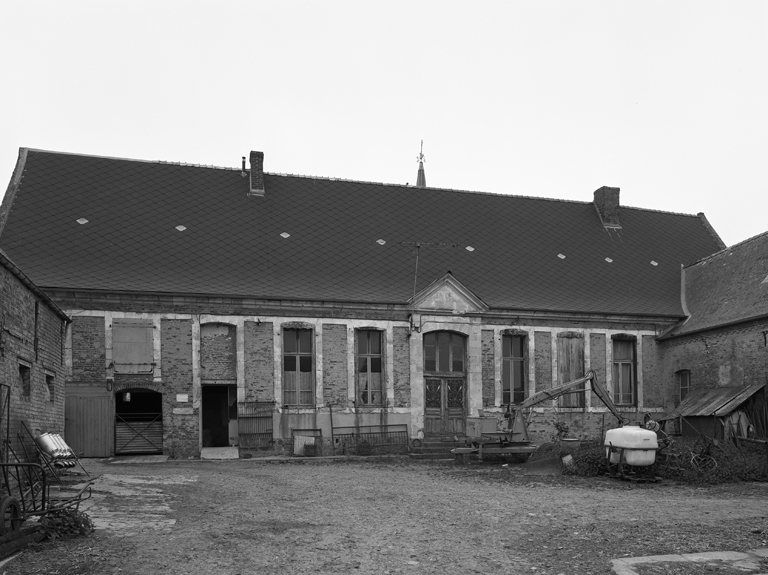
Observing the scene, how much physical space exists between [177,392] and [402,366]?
6.71 meters

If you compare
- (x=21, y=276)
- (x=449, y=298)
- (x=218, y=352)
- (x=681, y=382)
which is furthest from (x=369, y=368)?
(x=21, y=276)

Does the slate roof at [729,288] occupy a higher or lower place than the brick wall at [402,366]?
higher

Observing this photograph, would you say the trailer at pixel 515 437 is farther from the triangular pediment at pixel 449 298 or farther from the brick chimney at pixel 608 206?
the brick chimney at pixel 608 206

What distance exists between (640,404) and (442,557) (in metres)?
20.7

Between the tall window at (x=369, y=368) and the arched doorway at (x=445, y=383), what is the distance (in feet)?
5.06

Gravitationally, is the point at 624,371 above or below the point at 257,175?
below

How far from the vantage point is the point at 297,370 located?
24.8 m

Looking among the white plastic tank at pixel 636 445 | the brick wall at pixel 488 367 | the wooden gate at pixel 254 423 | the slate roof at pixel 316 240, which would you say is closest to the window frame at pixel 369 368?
the slate roof at pixel 316 240

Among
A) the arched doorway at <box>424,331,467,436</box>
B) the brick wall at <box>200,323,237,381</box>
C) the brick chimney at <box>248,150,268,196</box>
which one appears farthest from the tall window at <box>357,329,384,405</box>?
the brick chimney at <box>248,150,268,196</box>

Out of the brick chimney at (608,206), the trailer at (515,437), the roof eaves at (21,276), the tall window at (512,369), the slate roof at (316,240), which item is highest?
the brick chimney at (608,206)

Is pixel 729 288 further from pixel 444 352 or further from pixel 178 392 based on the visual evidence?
pixel 178 392

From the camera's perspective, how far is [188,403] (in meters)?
23.4

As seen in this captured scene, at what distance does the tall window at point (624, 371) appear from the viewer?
28.0m

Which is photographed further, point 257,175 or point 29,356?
point 257,175
